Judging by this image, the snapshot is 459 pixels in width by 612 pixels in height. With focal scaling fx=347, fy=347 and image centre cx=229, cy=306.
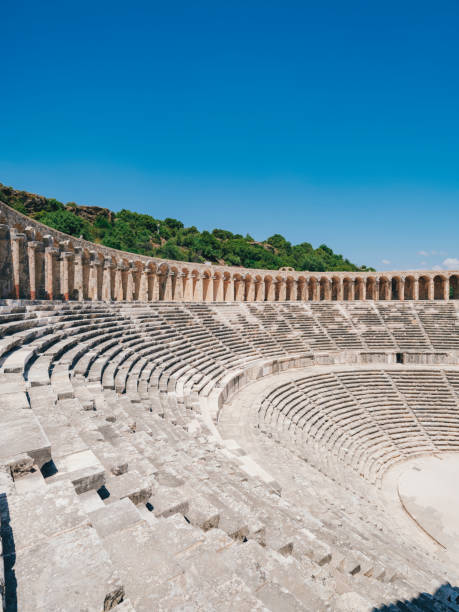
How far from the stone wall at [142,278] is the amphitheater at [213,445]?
141 mm

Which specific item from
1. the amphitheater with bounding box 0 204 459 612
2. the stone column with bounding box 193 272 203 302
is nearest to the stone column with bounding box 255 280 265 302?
the stone column with bounding box 193 272 203 302

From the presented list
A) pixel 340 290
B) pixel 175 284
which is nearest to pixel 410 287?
pixel 340 290

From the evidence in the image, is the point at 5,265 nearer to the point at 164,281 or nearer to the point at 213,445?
the point at 213,445

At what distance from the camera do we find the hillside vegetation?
154 ft

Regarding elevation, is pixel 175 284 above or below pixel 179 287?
above

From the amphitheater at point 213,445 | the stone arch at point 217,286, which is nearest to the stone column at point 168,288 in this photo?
the amphitheater at point 213,445

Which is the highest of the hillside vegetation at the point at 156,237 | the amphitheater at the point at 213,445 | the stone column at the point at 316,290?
the hillside vegetation at the point at 156,237

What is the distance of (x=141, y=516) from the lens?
9.94 feet

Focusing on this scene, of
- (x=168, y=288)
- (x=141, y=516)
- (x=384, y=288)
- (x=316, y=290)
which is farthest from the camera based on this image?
(x=316, y=290)

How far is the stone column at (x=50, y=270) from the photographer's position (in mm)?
17406

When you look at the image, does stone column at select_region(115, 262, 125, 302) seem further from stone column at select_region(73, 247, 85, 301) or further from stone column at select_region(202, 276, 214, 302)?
stone column at select_region(202, 276, 214, 302)

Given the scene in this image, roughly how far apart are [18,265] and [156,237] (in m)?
46.6

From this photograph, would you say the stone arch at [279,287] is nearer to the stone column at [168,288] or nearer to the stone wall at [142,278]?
the stone wall at [142,278]

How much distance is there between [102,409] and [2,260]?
10915 mm
